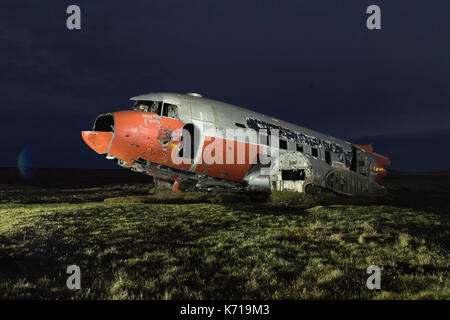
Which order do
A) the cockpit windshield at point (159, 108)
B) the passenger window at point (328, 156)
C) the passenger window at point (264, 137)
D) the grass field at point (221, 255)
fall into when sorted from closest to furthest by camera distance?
the grass field at point (221, 255), the cockpit windshield at point (159, 108), the passenger window at point (264, 137), the passenger window at point (328, 156)

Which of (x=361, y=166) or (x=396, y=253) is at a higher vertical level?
(x=361, y=166)

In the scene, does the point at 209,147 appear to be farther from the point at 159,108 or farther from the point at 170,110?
the point at 159,108

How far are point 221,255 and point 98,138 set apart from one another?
783 centimetres

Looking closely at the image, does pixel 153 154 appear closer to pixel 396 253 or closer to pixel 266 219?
pixel 266 219

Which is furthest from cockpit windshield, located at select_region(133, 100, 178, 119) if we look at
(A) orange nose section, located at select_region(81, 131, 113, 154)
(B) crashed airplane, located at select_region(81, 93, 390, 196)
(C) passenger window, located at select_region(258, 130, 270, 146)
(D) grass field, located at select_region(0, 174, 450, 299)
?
(C) passenger window, located at select_region(258, 130, 270, 146)

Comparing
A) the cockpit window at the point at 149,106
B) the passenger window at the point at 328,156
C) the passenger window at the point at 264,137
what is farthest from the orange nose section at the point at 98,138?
the passenger window at the point at 328,156

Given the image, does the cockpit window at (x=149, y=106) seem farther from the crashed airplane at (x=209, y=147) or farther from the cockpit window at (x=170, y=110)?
the cockpit window at (x=170, y=110)

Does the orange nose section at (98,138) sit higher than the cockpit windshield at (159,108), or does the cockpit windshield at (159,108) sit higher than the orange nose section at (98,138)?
the cockpit windshield at (159,108)

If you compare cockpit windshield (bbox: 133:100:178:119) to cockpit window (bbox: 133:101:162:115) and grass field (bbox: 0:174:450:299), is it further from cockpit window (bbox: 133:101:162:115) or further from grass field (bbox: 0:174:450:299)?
grass field (bbox: 0:174:450:299)

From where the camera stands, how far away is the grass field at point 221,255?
5.02 m

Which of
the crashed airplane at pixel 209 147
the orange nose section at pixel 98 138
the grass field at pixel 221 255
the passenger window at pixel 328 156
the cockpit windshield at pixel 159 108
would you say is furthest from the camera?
the passenger window at pixel 328 156

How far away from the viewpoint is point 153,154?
1251 cm
